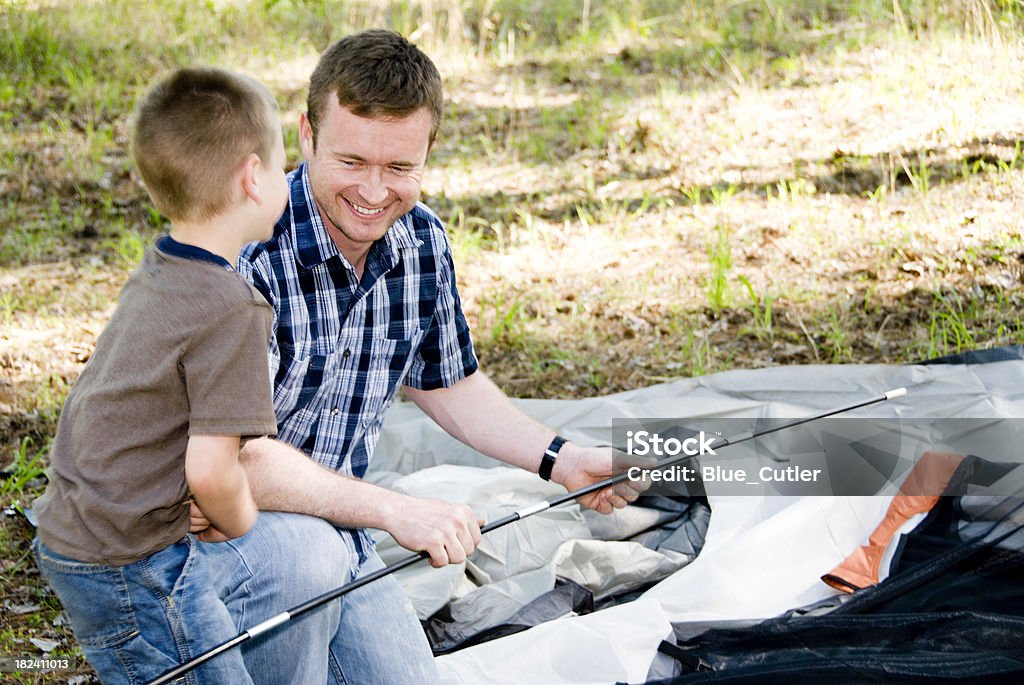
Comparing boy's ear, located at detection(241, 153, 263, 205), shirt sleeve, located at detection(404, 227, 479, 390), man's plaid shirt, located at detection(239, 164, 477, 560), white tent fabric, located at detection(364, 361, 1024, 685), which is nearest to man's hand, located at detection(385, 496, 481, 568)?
man's plaid shirt, located at detection(239, 164, 477, 560)

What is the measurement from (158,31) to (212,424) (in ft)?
20.0

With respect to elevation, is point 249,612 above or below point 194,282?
below

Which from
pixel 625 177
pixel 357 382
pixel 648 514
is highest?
pixel 625 177

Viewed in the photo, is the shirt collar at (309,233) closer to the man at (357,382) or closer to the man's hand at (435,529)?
the man at (357,382)

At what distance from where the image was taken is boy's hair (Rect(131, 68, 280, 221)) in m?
1.66

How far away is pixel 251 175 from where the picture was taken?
5.55 feet

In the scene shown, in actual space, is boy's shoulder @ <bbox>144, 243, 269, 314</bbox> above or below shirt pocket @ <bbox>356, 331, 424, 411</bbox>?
above

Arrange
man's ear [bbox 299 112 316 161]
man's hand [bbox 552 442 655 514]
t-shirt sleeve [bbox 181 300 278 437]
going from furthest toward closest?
1. man's hand [bbox 552 442 655 514]
2. man's ear [bbox 299 112 316 161]
3. t-shirt sleeve [bbox 181 300 278 437]

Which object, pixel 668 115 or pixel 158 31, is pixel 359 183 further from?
pixel 158 31

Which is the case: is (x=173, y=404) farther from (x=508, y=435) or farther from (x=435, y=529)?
(x=508, y=435)

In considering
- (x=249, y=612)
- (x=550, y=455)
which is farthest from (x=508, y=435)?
(x=249, y=612)

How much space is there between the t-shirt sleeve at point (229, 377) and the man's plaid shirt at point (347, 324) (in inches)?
19.8

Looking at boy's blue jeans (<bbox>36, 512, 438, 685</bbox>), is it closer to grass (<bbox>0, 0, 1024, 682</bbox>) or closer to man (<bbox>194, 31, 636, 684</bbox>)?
man (<bbox>194, 31, 636, 684</bbox>)

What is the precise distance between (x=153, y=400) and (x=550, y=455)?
41.6 inches
